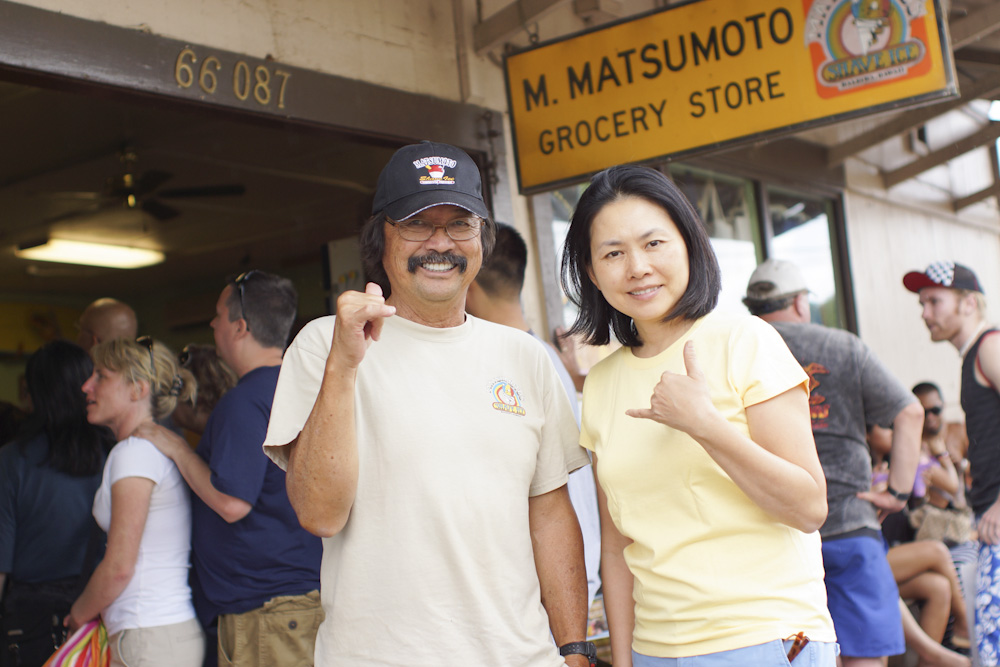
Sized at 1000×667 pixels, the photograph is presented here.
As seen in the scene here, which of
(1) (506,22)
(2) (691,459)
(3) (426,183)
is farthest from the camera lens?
(1) (506,22)

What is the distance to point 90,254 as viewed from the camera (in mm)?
9812

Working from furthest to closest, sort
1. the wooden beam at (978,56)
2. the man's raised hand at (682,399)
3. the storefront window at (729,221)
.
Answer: the wooden beam at (978,56) → the storefront window at (729,221) → the man's raised hand at (682,399)

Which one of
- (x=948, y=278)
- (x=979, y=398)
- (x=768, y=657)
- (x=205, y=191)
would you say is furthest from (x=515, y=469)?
(x=205, y=191)

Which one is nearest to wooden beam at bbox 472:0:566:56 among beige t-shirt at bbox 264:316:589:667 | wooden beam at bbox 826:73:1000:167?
beige t-shirt at bbox 264:316:589:667

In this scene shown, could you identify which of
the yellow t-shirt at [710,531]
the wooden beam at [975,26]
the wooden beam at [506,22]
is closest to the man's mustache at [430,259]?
the yellow t-shirt at [710,531]

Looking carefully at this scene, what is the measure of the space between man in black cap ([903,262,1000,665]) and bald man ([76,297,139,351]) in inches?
150

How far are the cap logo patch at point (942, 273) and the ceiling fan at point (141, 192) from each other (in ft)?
16.9

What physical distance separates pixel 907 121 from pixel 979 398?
174 inches

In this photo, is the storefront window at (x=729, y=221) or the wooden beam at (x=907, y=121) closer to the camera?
the storefront window at (x=729, y=221)

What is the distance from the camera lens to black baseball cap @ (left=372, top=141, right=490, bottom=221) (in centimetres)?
198

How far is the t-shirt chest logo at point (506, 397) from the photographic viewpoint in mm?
2023

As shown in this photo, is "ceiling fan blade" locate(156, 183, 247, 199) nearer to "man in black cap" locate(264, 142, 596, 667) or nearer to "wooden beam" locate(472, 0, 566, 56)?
"wooden beam" locate(472, 0, 566, 56)

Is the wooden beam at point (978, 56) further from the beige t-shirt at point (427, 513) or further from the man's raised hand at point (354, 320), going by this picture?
the man's raised hand at point (354, 320)

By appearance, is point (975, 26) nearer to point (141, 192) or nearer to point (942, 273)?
point (942, 273)
